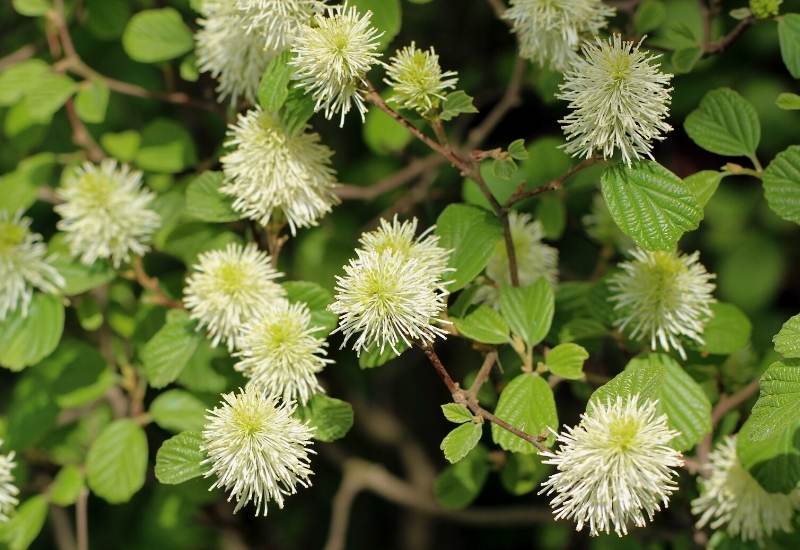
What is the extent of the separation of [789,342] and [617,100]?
29cm

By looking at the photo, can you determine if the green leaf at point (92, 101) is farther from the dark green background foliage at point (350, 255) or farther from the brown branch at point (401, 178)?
the brown branch at point (401, 178)

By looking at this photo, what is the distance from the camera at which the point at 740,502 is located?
111cm

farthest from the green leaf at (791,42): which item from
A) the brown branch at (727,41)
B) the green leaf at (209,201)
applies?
the green leaf at (209,201)

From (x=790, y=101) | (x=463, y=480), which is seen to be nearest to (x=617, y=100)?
(x=790, y=101)

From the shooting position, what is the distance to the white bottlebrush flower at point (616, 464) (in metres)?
0.85

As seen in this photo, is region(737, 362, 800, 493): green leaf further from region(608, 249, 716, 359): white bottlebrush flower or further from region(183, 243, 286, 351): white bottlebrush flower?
region(183, 243, 286, 351): white bottlebrush flower

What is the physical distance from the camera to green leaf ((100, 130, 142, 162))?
4.68ft

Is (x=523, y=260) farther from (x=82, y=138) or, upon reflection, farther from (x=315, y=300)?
(x=82, y=138)

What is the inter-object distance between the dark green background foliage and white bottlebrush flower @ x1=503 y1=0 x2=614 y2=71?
125mm

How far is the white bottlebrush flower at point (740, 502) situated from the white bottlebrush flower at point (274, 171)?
57 cm

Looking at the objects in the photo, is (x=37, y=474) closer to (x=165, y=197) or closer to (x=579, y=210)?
(x=165, y=197)

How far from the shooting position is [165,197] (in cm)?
134

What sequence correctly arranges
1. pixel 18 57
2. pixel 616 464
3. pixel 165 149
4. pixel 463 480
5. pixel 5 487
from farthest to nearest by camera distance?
1. pixel 18 57
2. pixel 165 149
3. pixel 463 480
4. pixel 5 487
5. pixel 616 464

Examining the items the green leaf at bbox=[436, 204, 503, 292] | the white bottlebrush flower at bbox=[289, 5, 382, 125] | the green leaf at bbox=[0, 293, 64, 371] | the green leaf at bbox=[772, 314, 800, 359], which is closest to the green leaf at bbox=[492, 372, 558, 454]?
the green leaf at bbox=[436, 204, 503, 292]
